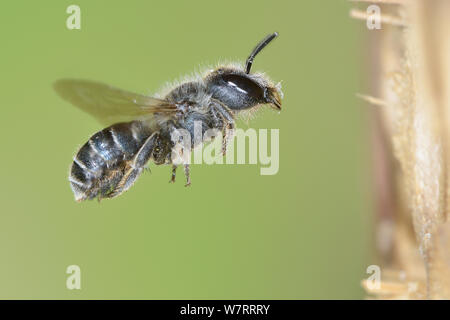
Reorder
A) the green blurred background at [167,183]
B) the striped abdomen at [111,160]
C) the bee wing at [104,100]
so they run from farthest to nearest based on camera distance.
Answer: the green blurred background at [167,183] < the striped abdomen at [111,160] < the bee wing at [104,100]

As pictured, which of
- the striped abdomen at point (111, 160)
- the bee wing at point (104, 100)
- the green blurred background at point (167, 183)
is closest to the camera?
the bee wing at point (104, 100)

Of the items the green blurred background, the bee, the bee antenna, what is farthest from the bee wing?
the green blurred background

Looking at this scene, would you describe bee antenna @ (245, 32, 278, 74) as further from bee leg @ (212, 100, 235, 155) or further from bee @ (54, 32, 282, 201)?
bee leg @ (212, 100, 235, 155)

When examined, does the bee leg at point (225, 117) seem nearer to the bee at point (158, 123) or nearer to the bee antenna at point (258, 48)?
the bee at point (158, 123)

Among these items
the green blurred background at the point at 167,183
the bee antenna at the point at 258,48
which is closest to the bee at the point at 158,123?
the bee antenna at the point at 258,48

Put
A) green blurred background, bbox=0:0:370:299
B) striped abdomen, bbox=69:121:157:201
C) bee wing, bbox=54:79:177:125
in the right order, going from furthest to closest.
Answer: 1. green blurred background, bbox=0:0:370:299
2. striped abdomen, bbox=69:121:157:201
3. bee wing, bbox=54:79:177:125

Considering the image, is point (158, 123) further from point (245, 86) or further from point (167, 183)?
point (167, 183)

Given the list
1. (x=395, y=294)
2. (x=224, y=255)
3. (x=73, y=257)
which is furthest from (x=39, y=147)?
(x=395, y=294)

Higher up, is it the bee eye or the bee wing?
the bee eye

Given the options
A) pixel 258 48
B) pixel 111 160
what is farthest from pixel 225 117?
pixel 111 160
